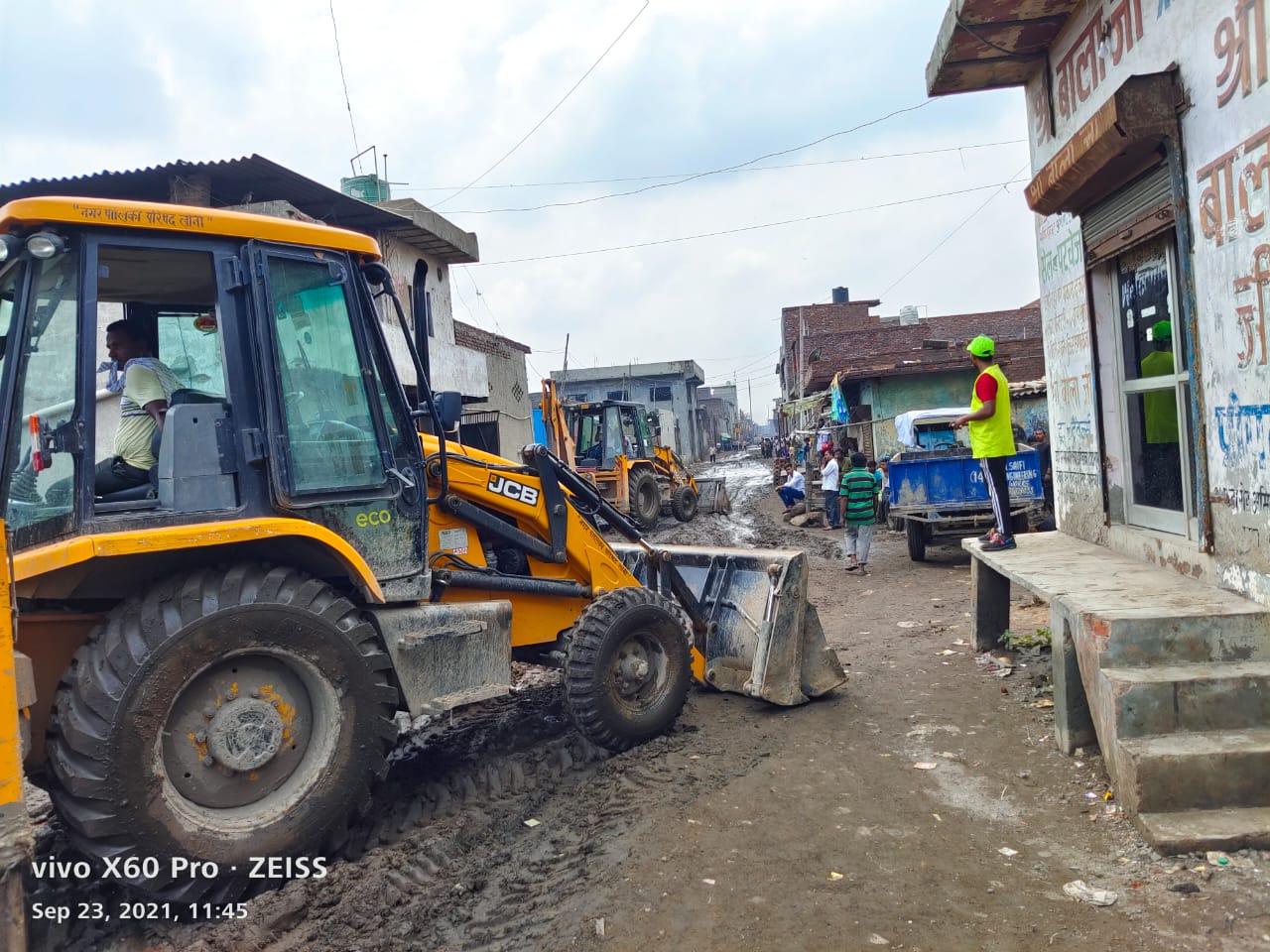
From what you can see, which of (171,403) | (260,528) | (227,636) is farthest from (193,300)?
(227,636)

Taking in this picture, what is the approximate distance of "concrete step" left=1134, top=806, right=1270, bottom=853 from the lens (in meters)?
3.36

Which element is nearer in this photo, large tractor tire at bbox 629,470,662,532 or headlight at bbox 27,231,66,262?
headlight at bbox 27,231,66,262

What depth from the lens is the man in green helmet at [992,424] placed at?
616 centimetres

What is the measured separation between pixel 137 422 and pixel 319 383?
2.53 feet

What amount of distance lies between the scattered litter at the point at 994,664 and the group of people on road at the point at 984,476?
839 mm

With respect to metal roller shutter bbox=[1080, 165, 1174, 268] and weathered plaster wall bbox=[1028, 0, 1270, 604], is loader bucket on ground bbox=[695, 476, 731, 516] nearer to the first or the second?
metal roller shutter bbox=[1080, 165, 1174, 268]

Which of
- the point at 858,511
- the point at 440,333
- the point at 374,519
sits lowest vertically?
the point at 858,511

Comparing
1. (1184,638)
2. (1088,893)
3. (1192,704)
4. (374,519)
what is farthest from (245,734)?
(1184,638)

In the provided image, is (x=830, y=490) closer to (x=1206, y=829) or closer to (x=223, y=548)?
(x=1206, y=829)

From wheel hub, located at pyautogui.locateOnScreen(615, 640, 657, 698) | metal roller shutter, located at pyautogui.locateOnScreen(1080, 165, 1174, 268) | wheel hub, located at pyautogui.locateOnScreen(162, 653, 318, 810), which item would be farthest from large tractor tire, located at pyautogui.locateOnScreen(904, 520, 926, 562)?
wheel hub, located at pyautogui.locateOnScreen(162, 653, 318, 810)

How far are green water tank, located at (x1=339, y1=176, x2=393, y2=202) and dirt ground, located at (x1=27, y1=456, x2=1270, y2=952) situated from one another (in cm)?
1446

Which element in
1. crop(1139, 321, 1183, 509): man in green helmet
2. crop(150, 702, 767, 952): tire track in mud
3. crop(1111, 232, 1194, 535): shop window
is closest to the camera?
crop(150, 702, 767, 952): tire track in mud

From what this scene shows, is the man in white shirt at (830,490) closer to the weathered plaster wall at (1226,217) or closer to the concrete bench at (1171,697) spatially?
the weathered plaster wall at (1226,217)

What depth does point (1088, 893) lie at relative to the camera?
10.7 ft
